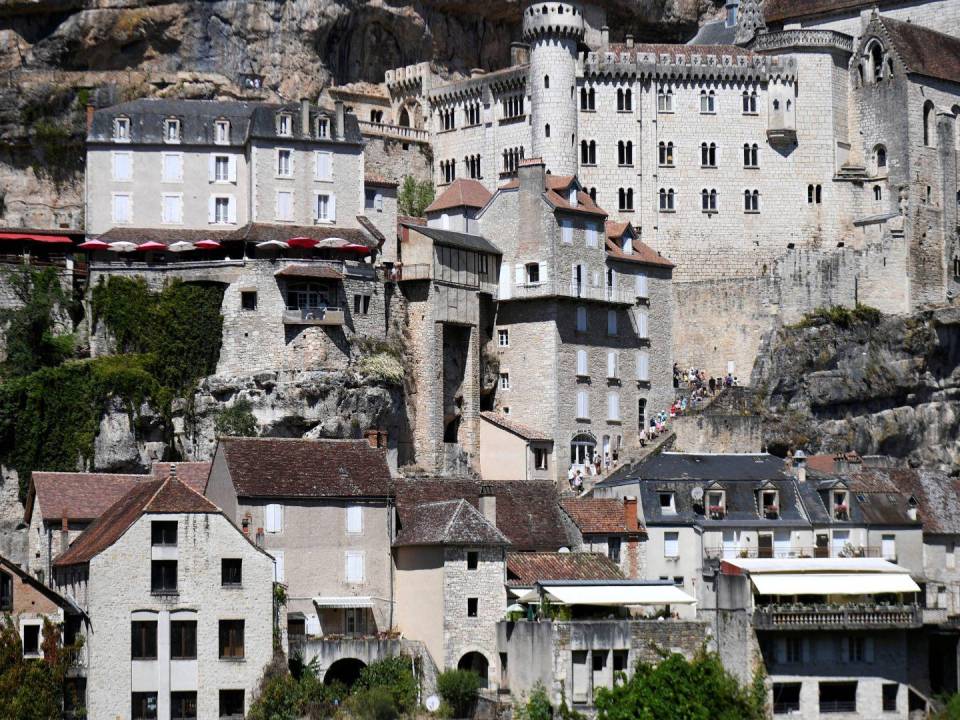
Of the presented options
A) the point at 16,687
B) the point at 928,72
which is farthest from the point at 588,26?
the point at 16,687

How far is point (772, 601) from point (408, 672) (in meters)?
11.3

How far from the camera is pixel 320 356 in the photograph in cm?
8244

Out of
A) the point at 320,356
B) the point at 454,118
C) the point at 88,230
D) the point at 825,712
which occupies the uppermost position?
the point at 454,118

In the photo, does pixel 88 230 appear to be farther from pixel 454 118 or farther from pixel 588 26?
pixel 588 26

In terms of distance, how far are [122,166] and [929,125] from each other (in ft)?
134

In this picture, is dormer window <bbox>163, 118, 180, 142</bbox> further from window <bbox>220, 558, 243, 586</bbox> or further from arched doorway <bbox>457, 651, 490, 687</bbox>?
arched doorway <bbox>457, 651, 490, 687</bbox>

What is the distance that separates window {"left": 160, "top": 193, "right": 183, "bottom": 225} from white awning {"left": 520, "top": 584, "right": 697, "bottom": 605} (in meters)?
27.6

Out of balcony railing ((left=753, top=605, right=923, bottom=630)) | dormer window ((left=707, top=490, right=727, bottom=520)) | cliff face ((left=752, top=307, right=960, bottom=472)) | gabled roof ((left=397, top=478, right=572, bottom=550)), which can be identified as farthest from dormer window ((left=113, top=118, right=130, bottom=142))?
balcony railing ((left=753, top=605, right=923, bottom=630))

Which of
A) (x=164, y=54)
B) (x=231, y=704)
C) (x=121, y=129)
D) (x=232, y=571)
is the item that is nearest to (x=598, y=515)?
(x=232, y=571)

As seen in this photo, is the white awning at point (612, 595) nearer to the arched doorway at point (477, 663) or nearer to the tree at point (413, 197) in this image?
the arched doorway at point (477, 663)

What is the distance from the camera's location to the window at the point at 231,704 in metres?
62.6

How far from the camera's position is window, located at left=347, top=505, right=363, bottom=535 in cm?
6875

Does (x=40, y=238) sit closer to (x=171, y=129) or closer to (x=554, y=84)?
(x=171, y=129)

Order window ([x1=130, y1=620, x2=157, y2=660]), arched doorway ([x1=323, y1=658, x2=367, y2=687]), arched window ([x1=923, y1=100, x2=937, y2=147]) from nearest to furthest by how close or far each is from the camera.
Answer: window ([x1=130, y1=620, x2=157, y2=660]) < arched doorway ([x1=323, y1=658, x2=367, y2=687]) < arched window ([x1=923, y1=100, x2=937, y2=147])
